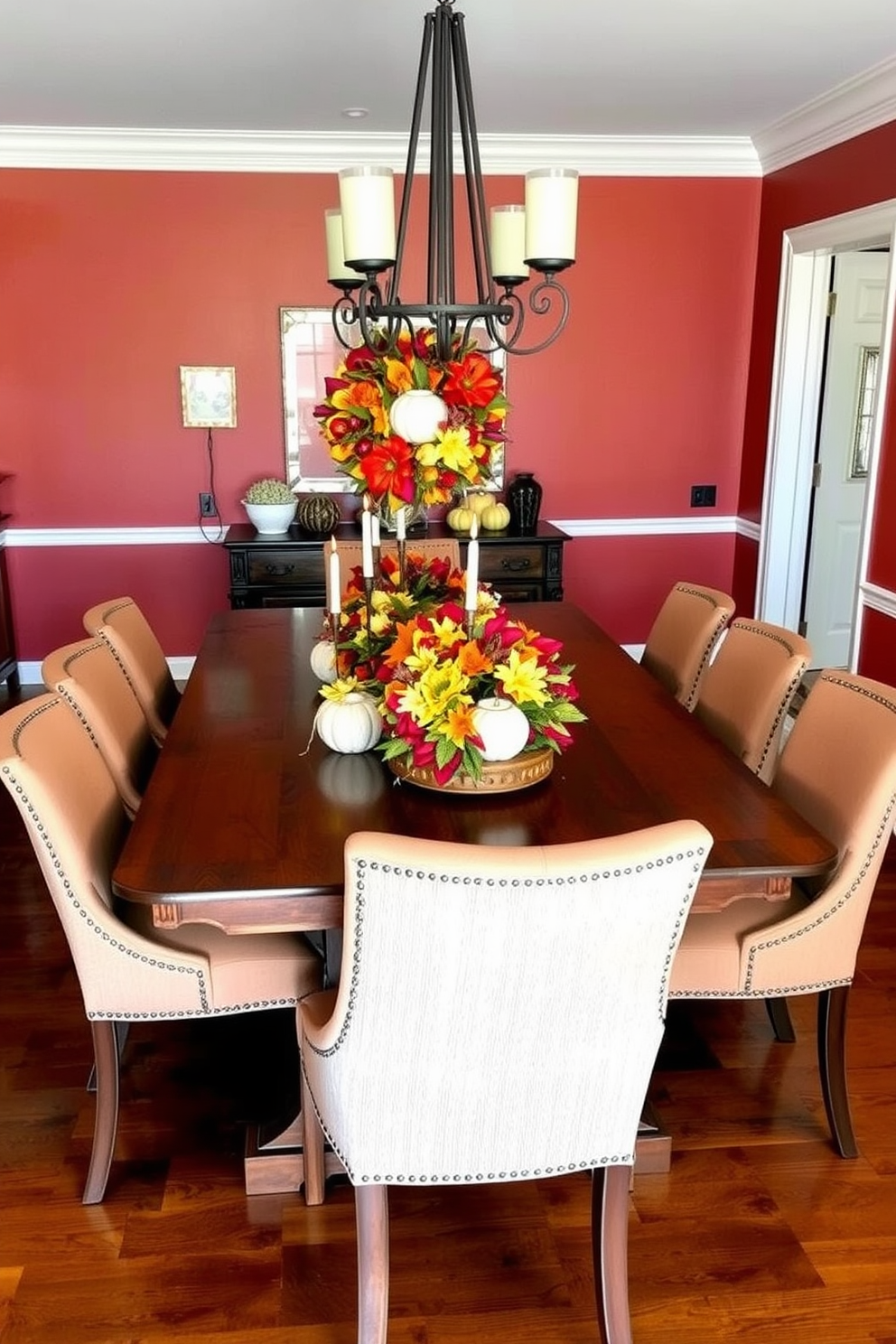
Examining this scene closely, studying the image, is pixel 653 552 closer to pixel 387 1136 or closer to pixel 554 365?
pixel 554 365

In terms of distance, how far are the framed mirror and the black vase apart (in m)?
0.17

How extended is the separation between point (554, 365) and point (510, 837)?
354cm

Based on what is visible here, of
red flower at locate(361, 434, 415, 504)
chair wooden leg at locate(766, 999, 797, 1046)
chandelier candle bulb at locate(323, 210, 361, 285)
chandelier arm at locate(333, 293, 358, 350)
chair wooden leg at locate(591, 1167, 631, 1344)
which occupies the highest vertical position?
chandelier candle bulb at locate(323, 210, 361, 285)

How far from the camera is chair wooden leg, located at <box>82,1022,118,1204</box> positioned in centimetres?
193

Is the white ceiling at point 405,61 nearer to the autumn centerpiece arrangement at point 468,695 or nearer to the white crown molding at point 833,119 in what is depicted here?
the white crown molding at point 833,119

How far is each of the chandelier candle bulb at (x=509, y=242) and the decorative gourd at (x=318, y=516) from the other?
233 centimetres

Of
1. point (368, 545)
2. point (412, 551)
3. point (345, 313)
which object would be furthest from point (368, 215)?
point (412, 551)

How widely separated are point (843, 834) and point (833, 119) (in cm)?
312

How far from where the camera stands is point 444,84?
2.00 m

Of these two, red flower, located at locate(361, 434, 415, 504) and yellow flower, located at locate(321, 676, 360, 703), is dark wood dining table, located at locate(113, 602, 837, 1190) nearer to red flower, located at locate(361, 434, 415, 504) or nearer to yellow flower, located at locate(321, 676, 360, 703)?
yellow flower, located at locate(321, 676, 360, 703)

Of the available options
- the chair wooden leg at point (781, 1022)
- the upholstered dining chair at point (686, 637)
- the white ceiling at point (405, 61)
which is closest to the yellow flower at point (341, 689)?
the upholstered dining chair at point (686, 637)

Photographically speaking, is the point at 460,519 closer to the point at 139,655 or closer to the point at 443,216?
the point at 139,655

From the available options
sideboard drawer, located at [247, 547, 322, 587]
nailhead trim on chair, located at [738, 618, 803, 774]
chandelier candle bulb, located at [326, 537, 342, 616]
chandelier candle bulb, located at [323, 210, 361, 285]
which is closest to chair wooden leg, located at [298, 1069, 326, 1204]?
chandelier candle bulb, located at [326, 537, 342, 616]

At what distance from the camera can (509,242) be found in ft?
7.36
